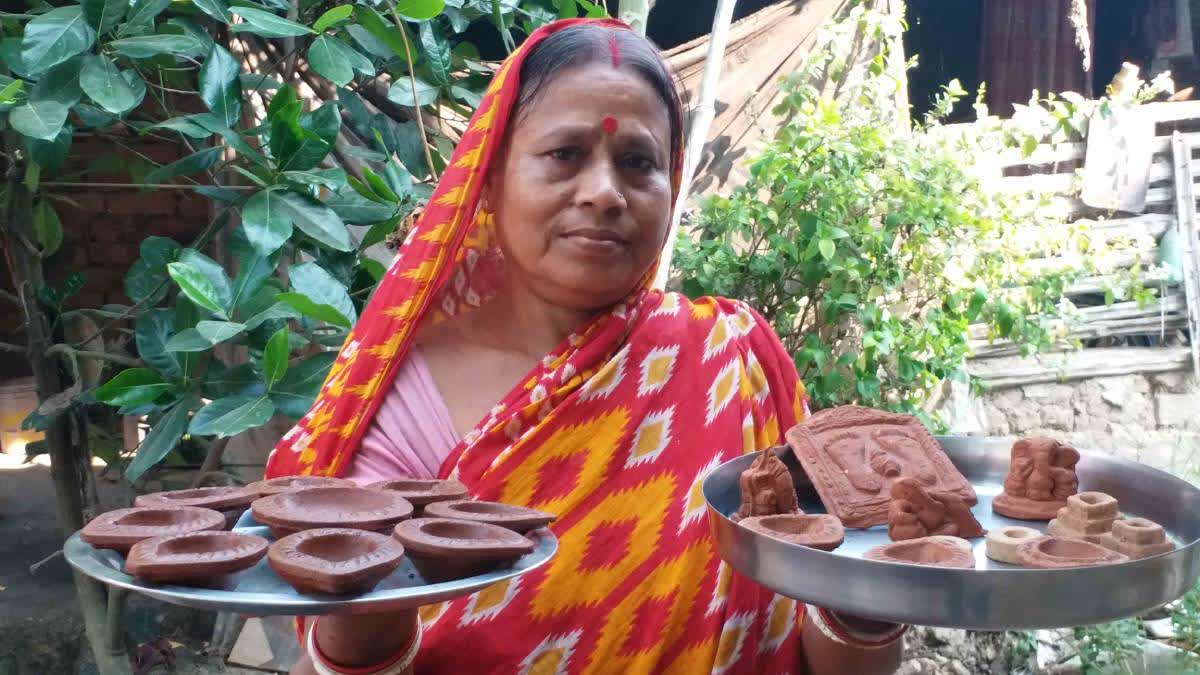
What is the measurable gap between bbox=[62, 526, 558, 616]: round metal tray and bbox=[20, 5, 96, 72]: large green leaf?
136cm

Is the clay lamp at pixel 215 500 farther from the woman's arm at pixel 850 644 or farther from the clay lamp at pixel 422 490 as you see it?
the woman's arm at pixel 850 644

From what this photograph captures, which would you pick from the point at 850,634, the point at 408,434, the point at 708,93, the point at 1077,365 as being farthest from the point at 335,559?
the point at 1077,365

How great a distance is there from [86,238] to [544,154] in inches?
183

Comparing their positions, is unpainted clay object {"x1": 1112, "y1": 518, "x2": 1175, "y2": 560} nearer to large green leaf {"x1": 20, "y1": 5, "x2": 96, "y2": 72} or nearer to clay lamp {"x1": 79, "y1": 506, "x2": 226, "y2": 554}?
clay lamp {"x1": 79, "y1": 506, "x2": 226, "y2": 554}

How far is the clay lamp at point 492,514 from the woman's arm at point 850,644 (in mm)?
506

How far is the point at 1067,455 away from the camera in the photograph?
4.88ft

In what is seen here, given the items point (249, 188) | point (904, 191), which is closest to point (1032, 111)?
point (904, 191)

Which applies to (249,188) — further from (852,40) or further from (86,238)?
(86,238)

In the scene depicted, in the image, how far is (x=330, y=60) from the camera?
2418mm

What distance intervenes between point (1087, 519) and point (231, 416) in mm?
1591

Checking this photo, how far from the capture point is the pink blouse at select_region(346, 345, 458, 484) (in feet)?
5.09

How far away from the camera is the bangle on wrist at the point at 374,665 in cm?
125

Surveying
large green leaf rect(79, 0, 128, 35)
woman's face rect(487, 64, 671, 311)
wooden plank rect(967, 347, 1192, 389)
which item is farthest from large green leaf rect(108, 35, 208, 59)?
wooden plank rect(967, 347, 1192, 389)

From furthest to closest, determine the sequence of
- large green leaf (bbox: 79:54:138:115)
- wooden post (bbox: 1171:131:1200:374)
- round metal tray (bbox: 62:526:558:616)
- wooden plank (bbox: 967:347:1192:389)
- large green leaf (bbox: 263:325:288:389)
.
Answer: wooden post (bbox: 1171:131:1200:374)
wooden plank (bbox: 967:347:1192:389)
large green leaf (bbox: 79:54:138:115)
large green leaf (bbox: 263:325:288:389)
round metal tray (bbox: 62:526:558:616)
